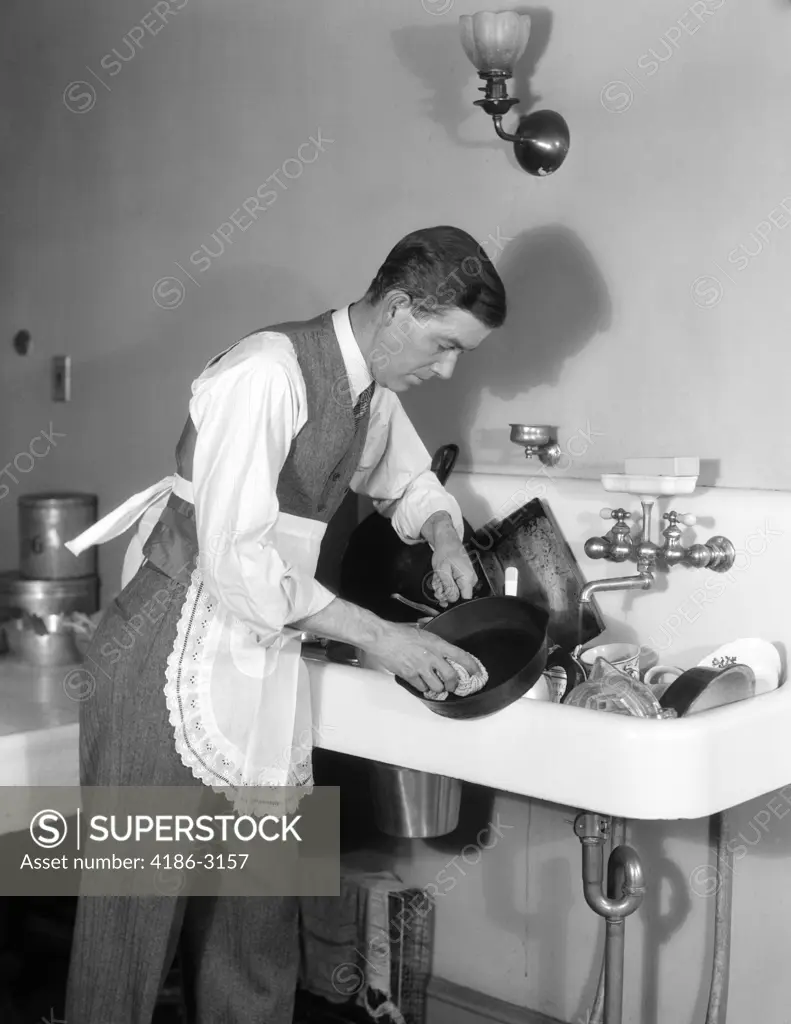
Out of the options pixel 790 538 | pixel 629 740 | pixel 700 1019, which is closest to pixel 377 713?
pixel 629 740

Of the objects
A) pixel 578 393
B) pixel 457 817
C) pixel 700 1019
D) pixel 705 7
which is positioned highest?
pixel 705 7

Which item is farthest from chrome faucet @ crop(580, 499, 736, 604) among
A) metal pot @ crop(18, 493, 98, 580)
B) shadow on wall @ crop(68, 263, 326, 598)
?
metal pot @ crop(18, 493, 98, 580)

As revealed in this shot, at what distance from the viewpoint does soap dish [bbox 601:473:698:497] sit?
166 centimetres

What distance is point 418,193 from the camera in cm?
209

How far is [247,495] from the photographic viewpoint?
55.2 inches

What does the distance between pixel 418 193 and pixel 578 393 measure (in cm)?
48

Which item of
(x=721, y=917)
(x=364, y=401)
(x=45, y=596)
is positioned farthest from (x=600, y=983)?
(x=45, y=596)

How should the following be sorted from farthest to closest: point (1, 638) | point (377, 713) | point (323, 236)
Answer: point (1, 638)
point (323, 236)
point (377, 713)

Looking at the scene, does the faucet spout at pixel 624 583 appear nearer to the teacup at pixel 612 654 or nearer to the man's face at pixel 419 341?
the teacup at pixel 612 654

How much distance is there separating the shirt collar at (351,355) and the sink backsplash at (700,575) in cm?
46

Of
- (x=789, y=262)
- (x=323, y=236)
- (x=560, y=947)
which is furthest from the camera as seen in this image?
(x=323, y=236)

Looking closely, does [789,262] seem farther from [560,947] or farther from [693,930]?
[560,947]

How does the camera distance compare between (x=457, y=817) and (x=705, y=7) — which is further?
(x=457, y=817)

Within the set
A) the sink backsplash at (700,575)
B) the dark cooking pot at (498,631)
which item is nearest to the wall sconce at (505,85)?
the sink backsplash at (700,575)
